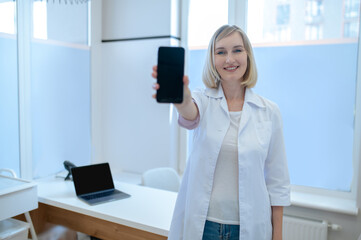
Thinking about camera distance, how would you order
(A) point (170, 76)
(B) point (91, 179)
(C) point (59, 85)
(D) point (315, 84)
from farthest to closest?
1. (C) point (59, 85)
2. (D) point (315, 84)
3. (B) point (91, 179)
4. (A) point (170, 76)

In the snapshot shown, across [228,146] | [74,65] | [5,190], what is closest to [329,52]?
[228,146]

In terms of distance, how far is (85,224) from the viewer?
76.7 inches

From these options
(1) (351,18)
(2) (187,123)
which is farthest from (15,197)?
(1) (351,18)

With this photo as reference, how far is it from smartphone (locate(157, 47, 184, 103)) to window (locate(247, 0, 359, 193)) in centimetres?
175

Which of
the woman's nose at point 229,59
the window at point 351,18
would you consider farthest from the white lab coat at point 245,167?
the window at point 351,18

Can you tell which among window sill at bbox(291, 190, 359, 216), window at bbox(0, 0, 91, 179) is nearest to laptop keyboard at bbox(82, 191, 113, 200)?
window at bbox(0, 0, 91, 179)

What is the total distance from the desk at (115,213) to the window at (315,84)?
3.73 ft

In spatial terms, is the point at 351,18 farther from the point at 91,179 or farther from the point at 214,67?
the point at 91,179

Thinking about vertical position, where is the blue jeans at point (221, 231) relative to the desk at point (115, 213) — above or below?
above

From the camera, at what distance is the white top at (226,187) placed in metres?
1.07

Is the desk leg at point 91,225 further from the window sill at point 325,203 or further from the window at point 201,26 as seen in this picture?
the window at point 201,26

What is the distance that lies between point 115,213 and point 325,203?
56.9 inches

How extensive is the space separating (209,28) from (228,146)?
74.7 inches

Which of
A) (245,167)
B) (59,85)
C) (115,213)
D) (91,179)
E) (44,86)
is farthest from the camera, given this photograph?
(59,85)
